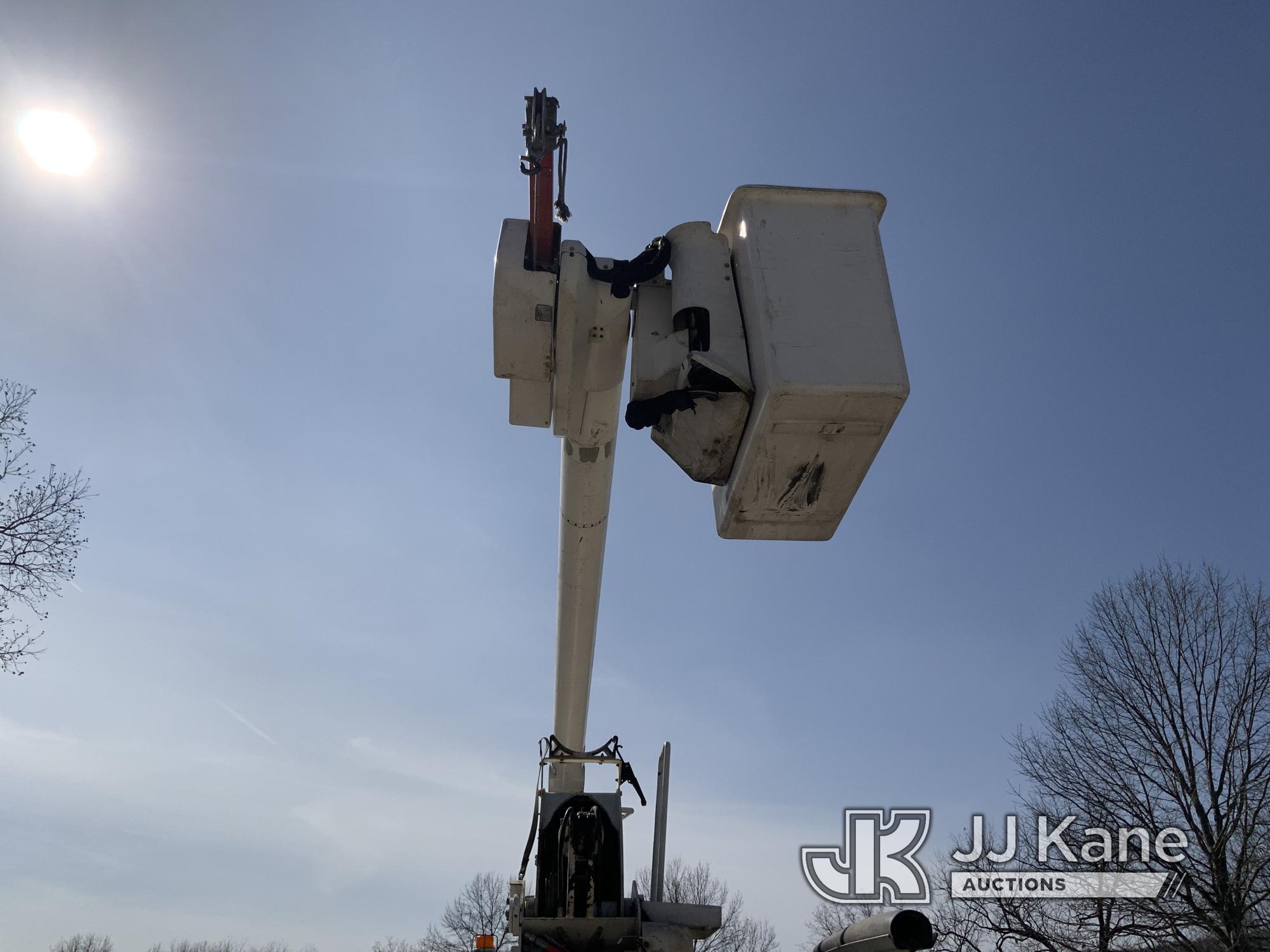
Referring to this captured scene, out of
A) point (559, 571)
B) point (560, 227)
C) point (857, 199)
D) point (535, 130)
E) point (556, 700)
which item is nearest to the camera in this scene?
point (857, 199)

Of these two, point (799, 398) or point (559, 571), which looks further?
point (559, 571)

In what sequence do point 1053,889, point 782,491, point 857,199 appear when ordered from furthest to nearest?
point 1053,889
point 857,199
point 782,491

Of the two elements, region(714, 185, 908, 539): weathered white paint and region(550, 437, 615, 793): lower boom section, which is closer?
region(714, 185, 908, 539): weathered white paint

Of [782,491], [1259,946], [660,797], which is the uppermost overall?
[782,491]

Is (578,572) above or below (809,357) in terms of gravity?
above

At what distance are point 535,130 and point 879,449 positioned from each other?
1449 mm

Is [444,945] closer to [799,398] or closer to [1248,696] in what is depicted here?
[1248,696]

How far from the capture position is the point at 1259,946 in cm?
1193

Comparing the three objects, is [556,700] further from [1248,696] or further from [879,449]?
[1248,696]

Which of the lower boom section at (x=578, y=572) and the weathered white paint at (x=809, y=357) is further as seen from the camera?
the lower boom section at (x=578, y=572)

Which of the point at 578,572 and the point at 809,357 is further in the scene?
the point at 578,572

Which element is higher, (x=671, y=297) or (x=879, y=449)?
(x=671, y=297)

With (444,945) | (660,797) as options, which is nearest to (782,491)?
(660,797)

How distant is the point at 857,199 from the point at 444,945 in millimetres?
37593
